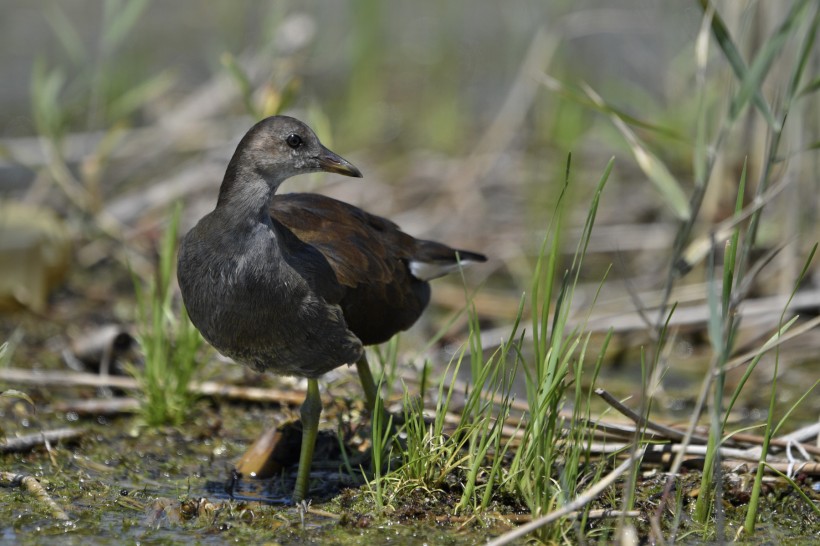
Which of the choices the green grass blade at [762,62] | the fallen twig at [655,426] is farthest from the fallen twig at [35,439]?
the green grass blade at [762,62]

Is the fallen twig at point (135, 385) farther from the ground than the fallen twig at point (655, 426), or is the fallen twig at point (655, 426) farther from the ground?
the fallen twig at point (655, 426)

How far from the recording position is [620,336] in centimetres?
514

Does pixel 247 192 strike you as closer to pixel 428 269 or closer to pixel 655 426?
pixel 428 269

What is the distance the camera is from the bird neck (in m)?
3.22

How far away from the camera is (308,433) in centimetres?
351

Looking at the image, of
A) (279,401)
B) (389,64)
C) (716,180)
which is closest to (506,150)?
(716,180)

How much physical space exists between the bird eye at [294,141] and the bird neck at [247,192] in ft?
0.37

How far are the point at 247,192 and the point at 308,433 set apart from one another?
81 centimetres

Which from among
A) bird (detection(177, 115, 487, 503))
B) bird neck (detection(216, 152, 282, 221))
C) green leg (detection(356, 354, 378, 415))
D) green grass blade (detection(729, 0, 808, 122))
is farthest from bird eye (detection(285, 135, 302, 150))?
green grass blade (detection(729, 0, 808, 122))

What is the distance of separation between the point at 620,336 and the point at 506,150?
266cm

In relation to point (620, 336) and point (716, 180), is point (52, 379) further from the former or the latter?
point (716, 180)

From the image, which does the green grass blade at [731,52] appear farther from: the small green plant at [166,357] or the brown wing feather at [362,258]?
the small green plant at [166,357]

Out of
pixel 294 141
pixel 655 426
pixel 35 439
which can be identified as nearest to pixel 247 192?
pixel 294 141

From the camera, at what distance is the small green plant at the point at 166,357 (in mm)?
3938
